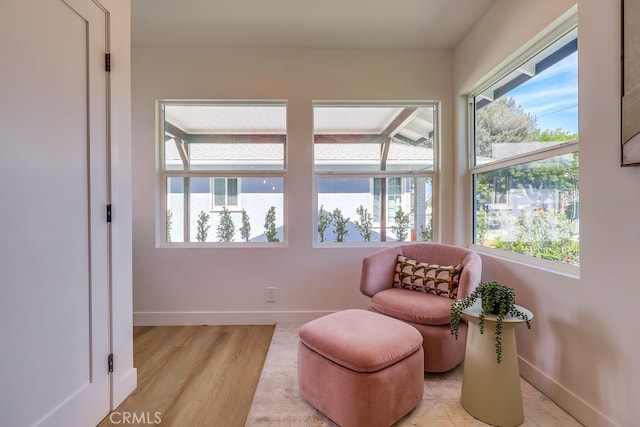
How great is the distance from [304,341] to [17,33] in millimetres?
1830

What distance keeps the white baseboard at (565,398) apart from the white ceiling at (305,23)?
256 cm

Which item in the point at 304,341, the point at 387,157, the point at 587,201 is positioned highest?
the point at 387,157

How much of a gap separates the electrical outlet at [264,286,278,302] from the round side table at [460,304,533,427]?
5.59ft

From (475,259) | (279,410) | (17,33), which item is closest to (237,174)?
(17,33)

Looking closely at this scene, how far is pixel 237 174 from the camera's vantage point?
8.66 ft

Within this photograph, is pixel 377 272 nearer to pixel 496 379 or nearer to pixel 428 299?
pixel 428 299

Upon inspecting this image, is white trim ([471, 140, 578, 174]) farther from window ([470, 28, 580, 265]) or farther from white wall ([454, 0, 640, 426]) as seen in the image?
white wall ([454, 0, 640, 426])

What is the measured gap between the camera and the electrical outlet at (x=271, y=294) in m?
2.59

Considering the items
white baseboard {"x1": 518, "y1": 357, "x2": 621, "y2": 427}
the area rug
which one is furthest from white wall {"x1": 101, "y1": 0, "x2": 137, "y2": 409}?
white baseboard {"x1": 518, "y1": 357, "x2": 621, "y2": 427}

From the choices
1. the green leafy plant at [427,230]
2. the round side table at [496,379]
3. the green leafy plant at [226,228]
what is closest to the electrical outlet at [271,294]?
the green leafy plant at [226,228]

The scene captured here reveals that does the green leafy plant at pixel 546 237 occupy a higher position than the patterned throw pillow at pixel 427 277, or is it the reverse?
the green leafy plant at pixel 546 237

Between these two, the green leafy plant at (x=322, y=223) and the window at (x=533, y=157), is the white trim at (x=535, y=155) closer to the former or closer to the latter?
the window at (x=533, y=157)

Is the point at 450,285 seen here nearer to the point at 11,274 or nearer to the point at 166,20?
the point at 11,274

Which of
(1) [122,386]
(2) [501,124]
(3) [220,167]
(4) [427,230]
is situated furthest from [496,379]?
(3) [220,167]
